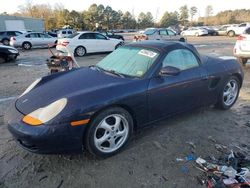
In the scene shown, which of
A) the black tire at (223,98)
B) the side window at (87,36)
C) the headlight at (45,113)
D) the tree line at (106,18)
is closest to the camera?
the headlight at (45,113)

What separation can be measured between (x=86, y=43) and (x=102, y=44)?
106cm

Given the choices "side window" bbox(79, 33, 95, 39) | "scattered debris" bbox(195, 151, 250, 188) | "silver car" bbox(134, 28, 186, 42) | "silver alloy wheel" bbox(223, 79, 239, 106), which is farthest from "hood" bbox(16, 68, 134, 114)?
"silver car" bbox(134, 28, 186, 42)

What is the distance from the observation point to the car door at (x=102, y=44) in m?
15.6

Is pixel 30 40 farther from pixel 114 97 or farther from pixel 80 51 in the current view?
pixel 114 97

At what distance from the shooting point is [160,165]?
10.7 feet

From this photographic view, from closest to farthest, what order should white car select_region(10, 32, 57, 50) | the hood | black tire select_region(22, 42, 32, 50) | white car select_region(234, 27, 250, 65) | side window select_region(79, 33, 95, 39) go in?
the hood < white car select_region(234, 27, 250, 65) < side window select_region(79, 33, 95, 39) < white car select_region(10, 32, 57, 50) < black tire select_region(22, 42, 32, 50)

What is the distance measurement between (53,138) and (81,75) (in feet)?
4.40

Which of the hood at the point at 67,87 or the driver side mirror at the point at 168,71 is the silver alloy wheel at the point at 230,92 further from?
the hood at the point at 67,87

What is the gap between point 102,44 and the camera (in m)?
15.8

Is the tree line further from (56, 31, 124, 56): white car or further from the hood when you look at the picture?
the hood

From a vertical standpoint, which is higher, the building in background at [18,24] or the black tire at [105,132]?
the black tire at [105,132]

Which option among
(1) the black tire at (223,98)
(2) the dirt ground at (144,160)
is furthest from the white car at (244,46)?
(2) the dirt ground at (144,160)

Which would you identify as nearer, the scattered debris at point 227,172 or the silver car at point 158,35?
the scattered debris at point 227,172

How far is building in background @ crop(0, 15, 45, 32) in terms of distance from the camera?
155 ft
